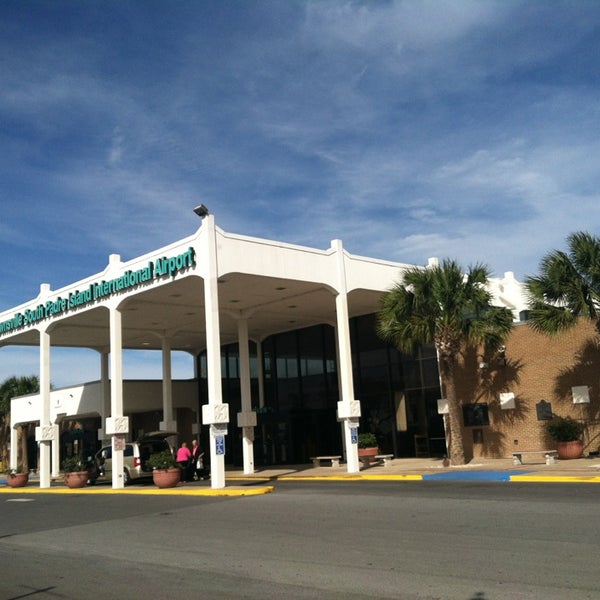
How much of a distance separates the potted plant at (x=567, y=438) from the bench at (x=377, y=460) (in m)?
6.06

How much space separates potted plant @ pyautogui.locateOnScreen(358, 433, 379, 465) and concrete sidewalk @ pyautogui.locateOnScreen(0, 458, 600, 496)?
817mm

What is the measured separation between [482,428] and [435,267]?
666cm

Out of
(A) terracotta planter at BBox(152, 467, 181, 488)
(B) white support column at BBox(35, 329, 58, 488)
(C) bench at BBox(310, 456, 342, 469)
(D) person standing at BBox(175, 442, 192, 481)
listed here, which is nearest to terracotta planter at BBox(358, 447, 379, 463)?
(C) bench at BBox(310, 456, 342, 469)

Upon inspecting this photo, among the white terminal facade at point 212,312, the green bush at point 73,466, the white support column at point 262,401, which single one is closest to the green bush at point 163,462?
the white terminal facade at point 212,312

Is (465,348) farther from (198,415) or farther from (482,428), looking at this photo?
(198,415)

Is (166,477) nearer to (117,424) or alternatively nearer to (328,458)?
(117,424)

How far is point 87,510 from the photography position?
1775cm

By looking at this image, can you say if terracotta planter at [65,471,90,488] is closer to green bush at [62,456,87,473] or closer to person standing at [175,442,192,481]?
green bush at [62,456,87,473]

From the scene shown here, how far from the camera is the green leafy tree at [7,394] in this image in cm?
4956

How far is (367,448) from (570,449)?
8052 millimetres

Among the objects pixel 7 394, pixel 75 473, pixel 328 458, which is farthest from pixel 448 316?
pixel 7 394

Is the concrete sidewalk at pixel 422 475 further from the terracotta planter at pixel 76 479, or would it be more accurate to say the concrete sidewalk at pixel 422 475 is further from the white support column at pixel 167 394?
the white support column at pixel 167 394

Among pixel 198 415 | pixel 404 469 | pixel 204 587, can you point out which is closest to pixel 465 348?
→ pixel 404 469

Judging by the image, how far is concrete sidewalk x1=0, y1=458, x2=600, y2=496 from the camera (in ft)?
61.1
